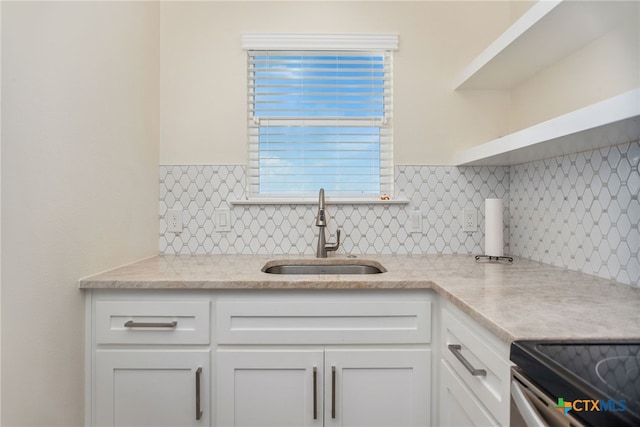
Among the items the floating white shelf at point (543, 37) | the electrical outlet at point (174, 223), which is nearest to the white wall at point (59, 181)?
the electrical outlet at point (174, 223)

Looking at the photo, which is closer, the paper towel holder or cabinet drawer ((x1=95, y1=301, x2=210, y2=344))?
cabinet drawer ((x1=95, y1=301, x2=210, y2=344))

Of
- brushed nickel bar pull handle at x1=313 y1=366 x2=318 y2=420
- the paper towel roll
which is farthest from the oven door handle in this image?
the paper towel roll

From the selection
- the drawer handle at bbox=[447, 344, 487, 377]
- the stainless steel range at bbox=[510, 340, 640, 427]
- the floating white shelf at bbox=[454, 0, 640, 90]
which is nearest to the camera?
the stainless steel range at bbox=[510, 340, 640, 427]

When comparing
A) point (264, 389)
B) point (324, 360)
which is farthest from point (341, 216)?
point (264, 389)

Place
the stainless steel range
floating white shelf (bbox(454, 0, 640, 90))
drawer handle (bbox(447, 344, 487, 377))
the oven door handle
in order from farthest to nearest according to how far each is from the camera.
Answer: floating white shelf (bbox(454, 0, 640, 90)) → drawer handle (bbox(447, 344, 487, 377)) → the oven door handle → the stainless steel range

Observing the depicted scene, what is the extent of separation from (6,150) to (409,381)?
1509mm

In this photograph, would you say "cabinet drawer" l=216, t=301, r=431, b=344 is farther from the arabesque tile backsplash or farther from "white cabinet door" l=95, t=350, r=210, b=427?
the arabesque tile backsplash

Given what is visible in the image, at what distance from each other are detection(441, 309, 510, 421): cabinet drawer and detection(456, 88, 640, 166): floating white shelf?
71cm

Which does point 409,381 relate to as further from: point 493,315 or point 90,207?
point 90,207

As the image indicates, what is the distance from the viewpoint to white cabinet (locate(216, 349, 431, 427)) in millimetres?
1336

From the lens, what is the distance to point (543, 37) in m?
1.39

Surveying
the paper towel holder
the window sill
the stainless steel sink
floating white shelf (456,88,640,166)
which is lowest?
the stainless steel sink

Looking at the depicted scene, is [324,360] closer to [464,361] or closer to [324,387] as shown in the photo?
[324,387]

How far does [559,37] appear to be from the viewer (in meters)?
1.40
